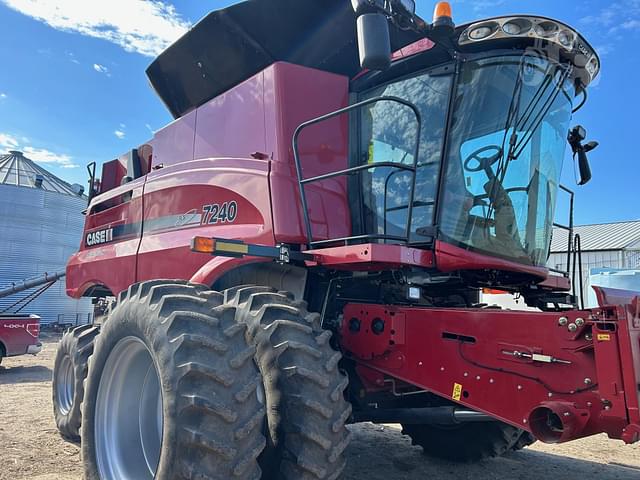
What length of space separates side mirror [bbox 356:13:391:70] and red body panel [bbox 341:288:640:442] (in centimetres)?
159

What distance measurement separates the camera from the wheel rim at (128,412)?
3701 millimetres

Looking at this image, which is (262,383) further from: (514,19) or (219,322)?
(514,19)

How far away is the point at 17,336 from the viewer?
1245cm

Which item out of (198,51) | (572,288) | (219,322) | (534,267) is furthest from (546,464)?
(198,51)

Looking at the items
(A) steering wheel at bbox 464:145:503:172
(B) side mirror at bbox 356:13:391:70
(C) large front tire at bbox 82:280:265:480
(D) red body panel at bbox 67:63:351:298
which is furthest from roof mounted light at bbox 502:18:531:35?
(C) large front tire at bbox 82:280:265:480

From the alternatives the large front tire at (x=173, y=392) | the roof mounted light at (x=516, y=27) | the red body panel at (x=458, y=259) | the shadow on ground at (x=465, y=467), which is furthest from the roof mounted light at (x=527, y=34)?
the shadow on ground at (x=465, y=467)

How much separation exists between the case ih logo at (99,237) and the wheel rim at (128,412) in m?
2.67

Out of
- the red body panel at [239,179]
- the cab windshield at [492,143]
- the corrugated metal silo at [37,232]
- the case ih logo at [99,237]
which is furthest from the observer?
the corrugated metal silo at [37,232]

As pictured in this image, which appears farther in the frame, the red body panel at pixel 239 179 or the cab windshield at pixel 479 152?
the red body panel at pixel 239 179

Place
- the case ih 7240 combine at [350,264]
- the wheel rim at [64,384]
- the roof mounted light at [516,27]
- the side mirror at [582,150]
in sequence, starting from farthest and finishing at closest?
the wheel rim at [64,384] → the side mirror at [582,150] → the roof mounted light at [516,27] → the case ih 7240 combine at [350,264]

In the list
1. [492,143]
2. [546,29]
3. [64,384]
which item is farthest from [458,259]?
[64,384]

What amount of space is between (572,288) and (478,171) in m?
1.92

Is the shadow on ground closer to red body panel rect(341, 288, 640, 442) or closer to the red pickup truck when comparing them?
red body panel rect(341, 288, 640, 442)

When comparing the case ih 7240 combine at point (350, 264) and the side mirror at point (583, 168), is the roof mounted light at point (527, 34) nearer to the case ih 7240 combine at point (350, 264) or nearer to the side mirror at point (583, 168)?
the case ih 7240 combine at point (350, 264)
